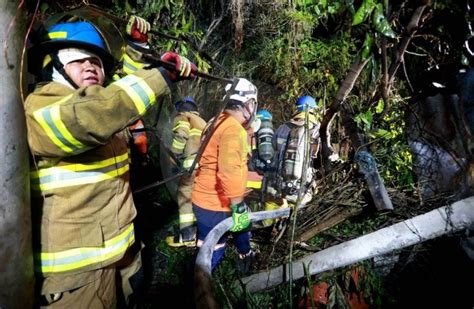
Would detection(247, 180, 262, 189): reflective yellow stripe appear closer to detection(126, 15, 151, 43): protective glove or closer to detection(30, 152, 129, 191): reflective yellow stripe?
detection(126, 15, 151, 43): protective glove

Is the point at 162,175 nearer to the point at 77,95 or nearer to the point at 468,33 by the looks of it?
the point at 77,95

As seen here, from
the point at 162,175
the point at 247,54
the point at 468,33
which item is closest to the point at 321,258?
the point at 468,33

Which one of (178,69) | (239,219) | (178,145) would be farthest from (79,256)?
(178,145)

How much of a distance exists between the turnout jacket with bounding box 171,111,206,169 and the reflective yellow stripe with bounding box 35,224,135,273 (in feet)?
7.02

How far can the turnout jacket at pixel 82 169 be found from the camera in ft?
4.33

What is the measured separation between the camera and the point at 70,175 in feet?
5.17

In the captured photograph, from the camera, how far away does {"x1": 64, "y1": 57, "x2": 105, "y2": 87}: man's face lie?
1.70m

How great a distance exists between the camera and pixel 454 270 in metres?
2.74

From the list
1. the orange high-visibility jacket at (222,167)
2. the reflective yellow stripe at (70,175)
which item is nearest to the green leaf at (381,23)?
the orange high-visibility jacket at (222,167)

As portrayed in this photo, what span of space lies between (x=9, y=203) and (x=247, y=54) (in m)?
6.01

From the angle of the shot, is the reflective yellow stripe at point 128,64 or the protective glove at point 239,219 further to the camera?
the protective glove at point 239,219

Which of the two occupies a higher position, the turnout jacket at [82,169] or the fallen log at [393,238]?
the turnout jacket at [82,169]

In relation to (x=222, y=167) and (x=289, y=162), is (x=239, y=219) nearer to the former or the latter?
(x=222, y=167)

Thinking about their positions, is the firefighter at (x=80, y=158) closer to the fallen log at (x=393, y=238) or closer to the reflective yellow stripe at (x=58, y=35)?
the reflective yellow stripe at (x=58, y=35)
